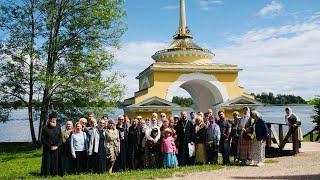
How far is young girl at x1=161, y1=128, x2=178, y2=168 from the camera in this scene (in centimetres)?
1171

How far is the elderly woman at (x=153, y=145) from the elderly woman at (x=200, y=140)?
3.64 ft

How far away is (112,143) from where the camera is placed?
1133 centimetres

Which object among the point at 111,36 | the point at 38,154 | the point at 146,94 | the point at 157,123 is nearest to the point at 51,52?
the point at 111,36

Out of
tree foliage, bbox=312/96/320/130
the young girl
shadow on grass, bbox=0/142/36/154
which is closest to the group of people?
the young girl

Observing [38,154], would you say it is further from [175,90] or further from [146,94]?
[175,90]

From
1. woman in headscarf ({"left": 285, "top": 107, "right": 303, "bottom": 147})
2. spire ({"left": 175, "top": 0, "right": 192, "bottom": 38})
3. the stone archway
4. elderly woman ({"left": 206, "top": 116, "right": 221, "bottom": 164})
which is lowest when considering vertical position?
elderly woman ({"left": 206, "top": 116, "right": 221, "bottom": 164})

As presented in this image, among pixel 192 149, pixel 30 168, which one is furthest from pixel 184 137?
pixel 30 168

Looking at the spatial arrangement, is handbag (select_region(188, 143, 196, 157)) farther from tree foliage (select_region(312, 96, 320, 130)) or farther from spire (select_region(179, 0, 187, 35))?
spire (select_region(179, 0, 187, 35))

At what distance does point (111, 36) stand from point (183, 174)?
1191 centimetres

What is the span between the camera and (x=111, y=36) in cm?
2130

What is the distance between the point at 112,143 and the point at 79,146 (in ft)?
2.74

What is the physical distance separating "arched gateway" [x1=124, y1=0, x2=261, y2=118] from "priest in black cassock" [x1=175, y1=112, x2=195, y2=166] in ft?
A: 39.5

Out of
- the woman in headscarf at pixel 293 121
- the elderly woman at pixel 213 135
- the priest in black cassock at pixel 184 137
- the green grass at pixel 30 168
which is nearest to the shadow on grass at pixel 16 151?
the green grass at pixel 30 168

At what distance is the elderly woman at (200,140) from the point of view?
40.0 ft
